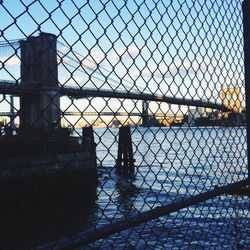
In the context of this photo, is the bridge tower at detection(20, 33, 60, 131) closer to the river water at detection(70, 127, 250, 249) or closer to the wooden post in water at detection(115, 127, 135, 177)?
the river water at detection(70, 127, 250, 249)

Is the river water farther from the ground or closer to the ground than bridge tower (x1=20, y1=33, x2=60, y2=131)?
closer to the ground

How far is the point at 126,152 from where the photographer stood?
94.0 ft

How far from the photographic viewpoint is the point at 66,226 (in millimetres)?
15219

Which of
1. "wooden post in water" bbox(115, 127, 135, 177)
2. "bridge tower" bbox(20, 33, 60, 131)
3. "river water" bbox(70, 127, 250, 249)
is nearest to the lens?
"bridge tower" bbox(20, 33, 60, 131)

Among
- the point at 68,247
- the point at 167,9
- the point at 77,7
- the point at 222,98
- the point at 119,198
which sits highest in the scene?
the point at 167,9

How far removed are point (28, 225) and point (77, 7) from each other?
49.4 feet

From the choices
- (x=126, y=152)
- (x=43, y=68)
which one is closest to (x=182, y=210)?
(x=43, y=68)

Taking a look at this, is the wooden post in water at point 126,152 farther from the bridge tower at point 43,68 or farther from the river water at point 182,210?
the bridge tower at point 43,68

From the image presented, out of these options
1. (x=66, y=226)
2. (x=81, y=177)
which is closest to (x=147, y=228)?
(x=66, y=226)

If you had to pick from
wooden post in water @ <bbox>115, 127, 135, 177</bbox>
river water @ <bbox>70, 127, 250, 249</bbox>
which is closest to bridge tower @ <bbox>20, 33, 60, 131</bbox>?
river water @ <bbox>70, 127, 250, 249</bbox>

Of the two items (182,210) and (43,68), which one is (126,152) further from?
(43,68)

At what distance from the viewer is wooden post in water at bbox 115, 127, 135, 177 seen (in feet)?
90.7

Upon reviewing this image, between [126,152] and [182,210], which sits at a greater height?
[126,152]

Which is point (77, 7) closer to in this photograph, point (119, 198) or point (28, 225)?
point (28, 225)
